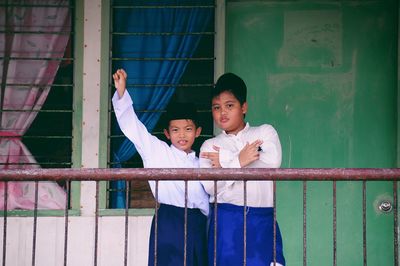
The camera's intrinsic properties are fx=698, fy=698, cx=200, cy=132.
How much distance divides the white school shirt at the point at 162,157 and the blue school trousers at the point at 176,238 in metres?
0.07

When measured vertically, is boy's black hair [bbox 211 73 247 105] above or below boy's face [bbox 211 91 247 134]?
A: above

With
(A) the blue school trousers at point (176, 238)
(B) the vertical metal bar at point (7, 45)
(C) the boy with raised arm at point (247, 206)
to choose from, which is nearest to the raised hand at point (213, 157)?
(C) the boy with raised arm at point (247, 206)

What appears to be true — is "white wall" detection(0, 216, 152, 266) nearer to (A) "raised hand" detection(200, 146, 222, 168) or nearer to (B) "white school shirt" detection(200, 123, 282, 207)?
(B) "white school shirt" detection(200, 123, 282, 207)

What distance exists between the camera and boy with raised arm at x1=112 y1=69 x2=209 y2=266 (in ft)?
14.6

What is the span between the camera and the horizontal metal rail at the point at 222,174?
3.86 metres

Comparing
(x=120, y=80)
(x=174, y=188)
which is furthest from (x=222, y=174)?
(x=120, y=80)

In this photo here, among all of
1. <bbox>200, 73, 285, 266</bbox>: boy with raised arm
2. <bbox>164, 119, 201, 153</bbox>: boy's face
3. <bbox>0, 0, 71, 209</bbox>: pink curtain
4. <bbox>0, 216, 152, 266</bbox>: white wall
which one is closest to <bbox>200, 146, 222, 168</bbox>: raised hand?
<bbox>200, 73, 285, 266</bbox>: boy with raised arm

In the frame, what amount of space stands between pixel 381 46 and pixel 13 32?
3.21 metres

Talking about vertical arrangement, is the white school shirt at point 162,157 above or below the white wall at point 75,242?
above

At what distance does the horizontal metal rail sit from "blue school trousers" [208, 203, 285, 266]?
559 mm

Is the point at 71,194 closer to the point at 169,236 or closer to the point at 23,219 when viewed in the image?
the point at 23,219

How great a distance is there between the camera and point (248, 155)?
423cm

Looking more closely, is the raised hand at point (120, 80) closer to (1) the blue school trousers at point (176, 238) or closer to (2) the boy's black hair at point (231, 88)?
(2) the boy's black hair at point (231, 88)

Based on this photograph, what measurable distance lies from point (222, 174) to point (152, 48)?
2493 millimetres
